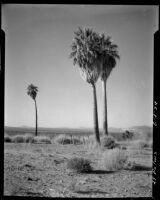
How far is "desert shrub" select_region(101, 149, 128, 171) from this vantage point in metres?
6.60

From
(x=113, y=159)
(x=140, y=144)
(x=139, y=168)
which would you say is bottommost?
(x=139, y=168)

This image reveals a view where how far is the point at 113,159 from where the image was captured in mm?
6566

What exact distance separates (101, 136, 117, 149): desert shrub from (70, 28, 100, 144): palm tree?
16cm

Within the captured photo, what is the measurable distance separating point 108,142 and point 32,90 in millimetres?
2426

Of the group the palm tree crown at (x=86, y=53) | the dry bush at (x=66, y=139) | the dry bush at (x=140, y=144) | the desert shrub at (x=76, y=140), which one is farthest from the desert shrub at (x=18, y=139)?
the dry bush at (x=140, y=144)

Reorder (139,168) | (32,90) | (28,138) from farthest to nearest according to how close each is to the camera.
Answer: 1. (28,138)
2. (32,90)
3. (139,168)

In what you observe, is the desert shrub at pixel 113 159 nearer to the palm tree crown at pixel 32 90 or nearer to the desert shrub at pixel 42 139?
the desert shrub at pixel 42 139

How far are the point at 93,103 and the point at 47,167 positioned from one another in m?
2.03

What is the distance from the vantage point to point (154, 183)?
243 inches

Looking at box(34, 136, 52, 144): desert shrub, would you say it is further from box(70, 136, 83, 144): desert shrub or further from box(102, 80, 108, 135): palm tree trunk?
box(102, 80, 108, 135): palm tree trunk

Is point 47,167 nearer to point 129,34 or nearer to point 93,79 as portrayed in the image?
point 93,79

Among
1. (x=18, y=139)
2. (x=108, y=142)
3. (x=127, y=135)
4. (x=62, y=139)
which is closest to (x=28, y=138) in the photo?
(x=18, y=139)

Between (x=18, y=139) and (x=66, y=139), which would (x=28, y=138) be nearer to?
(x=18, y=139)

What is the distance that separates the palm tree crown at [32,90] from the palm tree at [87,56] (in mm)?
1250
